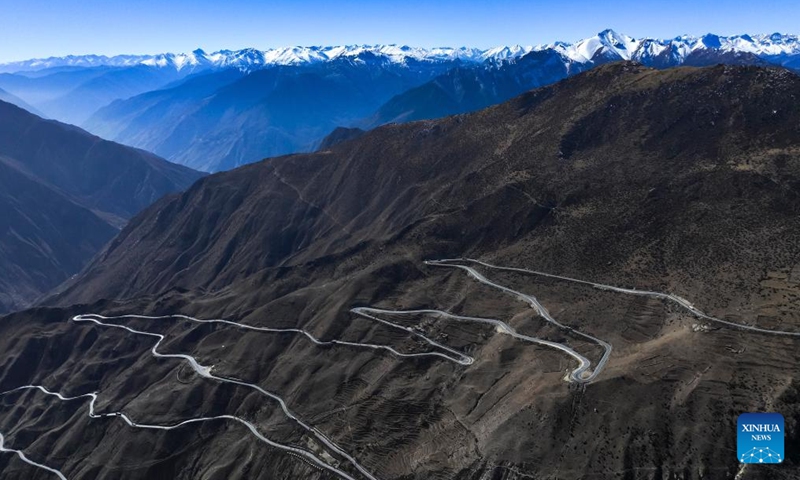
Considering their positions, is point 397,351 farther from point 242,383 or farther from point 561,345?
point 242,383

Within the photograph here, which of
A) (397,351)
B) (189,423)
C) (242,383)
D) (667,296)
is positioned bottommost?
(189,423)

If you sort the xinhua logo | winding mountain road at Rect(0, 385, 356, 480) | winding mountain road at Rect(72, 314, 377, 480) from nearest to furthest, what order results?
the xinhua logo, winding mountain road at Rect(72, 314, 377, 480), winding mountain road at Rect(0, 385, 356, 480)

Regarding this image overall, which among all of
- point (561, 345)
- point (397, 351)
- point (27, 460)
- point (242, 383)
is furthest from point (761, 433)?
point (27, 460)

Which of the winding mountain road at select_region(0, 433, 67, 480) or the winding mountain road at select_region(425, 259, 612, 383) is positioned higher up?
the winding mountain road at select_region(425, 259, 612, 383)

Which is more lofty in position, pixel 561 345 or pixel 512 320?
pixel 561 345

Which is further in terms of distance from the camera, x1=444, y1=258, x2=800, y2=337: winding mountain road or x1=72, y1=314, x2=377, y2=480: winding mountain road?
x1=72, y1=314, x2=377, y2=480: winding mountain road

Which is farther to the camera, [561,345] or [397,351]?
[397,351]

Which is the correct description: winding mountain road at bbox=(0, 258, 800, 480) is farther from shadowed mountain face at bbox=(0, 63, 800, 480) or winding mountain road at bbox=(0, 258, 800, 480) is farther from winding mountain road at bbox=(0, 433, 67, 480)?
shadowed mountain face at bbox=(0, 63, 800, 480)

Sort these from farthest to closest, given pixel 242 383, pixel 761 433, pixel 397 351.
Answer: pixel 242 383 < pixel 397 351 < pixel 761 433

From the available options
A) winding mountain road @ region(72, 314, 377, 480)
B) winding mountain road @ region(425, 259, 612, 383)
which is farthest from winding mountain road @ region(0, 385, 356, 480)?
winding mountain road @ region(425, 259, 612, 383)
